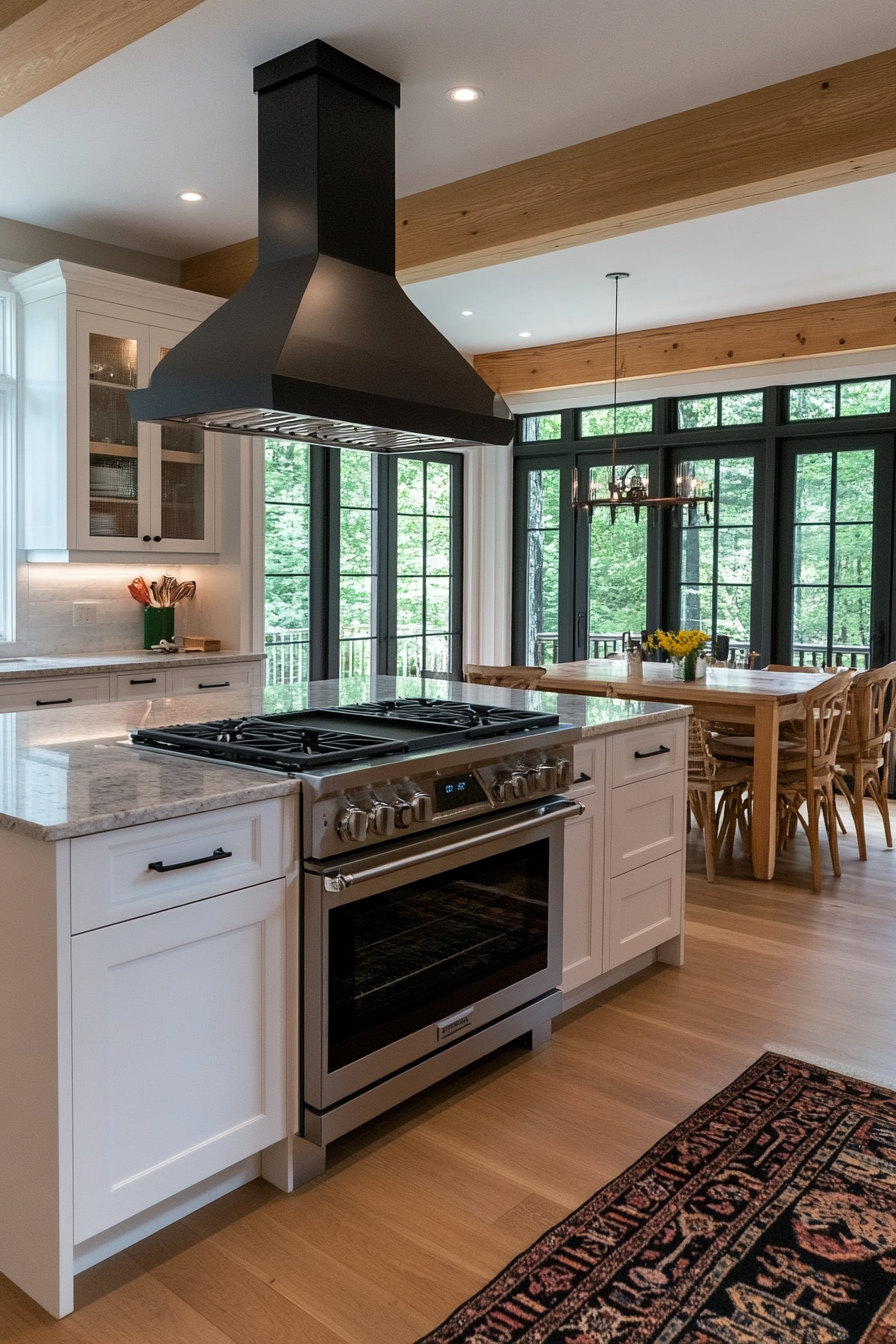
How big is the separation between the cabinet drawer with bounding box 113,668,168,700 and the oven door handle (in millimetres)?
2311

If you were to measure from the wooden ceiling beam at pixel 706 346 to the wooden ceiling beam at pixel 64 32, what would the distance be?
4.52 meters

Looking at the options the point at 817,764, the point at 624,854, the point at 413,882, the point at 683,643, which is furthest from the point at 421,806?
the point at 683,643

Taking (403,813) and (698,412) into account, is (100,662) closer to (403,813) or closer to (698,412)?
(403,813)

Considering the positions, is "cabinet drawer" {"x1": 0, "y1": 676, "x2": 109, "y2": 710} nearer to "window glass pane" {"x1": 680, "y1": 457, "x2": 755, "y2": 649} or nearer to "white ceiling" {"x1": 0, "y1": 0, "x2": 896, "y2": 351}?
"white ceiling" {"x1": 0, "y1": 0, "x2": 896, "y2": 351}

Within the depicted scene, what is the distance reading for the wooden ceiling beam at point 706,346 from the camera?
239 inches

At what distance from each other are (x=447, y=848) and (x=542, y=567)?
5586mm

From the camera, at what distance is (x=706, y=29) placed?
9.71ft

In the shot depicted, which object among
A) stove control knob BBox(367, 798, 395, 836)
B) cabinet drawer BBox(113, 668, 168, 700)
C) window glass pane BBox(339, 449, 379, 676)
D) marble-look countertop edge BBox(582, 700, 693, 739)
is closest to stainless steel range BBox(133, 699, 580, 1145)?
stove control knob BBox(367, 798, 395, 836)

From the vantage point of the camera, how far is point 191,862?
6.57 feet

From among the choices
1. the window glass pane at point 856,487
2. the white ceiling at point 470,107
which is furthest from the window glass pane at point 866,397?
the white ceiling at point 470,107

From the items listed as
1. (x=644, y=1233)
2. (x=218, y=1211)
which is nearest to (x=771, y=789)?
(x=644, y=1233)

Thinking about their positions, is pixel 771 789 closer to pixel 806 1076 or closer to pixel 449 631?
pixel 806 1076

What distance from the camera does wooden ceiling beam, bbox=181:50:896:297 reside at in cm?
320

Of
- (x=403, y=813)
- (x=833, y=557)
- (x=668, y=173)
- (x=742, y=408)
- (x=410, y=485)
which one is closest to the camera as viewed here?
(x=403, y=813)
